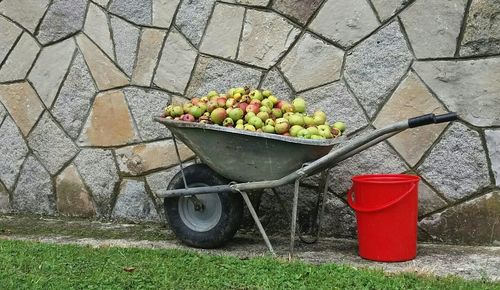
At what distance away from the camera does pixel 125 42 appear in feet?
17.7

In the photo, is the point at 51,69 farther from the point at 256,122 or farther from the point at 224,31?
the point at 256,122

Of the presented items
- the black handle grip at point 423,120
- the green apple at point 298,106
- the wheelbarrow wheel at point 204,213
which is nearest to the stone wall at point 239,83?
the green apple at point 298,106

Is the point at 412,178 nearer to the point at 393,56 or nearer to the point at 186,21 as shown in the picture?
the point at 393,56

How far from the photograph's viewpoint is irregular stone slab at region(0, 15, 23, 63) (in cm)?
576

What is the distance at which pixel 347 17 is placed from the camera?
4.80 meters

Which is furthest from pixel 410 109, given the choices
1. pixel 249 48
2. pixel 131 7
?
pixel 131 7

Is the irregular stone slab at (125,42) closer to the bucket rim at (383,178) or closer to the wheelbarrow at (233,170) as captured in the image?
the wheelbarrow at (233,170)

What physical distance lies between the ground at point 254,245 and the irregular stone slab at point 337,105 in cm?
85

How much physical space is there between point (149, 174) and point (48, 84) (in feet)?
3.90

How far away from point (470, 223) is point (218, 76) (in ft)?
6.88

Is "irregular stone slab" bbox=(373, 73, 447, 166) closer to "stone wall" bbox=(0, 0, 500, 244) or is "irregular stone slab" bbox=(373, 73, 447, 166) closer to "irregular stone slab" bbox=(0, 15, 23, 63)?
"stone wall" bbox=(0, 0, 500, 244)

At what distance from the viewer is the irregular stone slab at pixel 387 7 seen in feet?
15.3

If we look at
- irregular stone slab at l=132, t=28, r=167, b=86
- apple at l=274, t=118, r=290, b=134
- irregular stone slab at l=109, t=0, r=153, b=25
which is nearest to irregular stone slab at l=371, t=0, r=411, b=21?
apple at l=274, t=118, r=290, b=134

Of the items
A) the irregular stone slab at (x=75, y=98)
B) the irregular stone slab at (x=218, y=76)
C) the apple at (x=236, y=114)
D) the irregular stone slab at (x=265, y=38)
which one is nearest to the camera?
the apple at (x=236, y=114)
